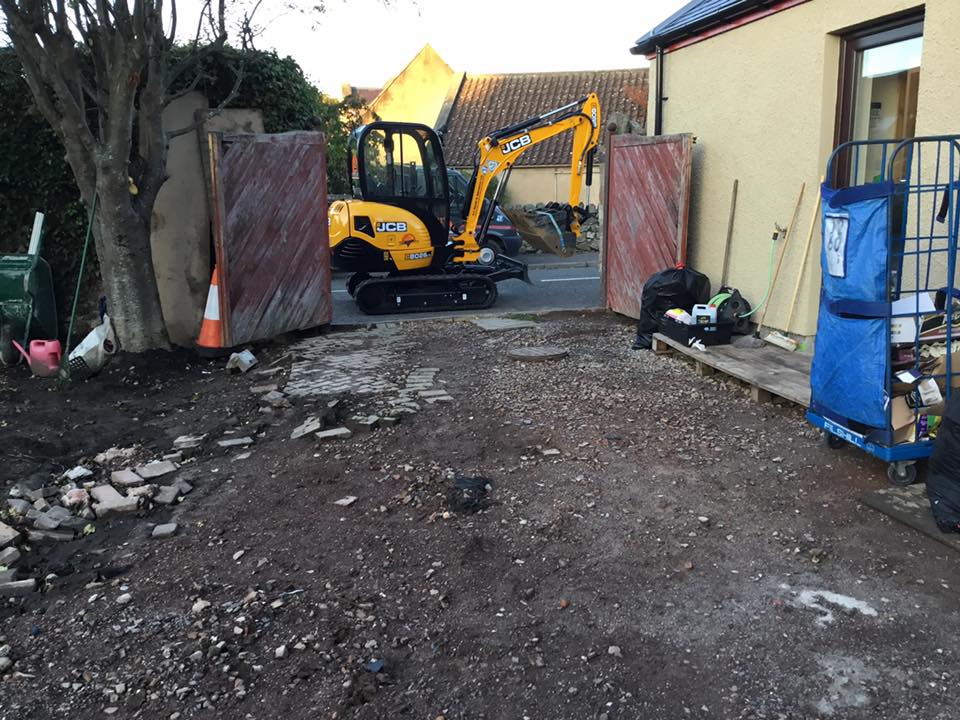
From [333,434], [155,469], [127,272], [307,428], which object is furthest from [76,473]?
[127,272]

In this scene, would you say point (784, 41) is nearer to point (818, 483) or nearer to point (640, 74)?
point (818, 483)

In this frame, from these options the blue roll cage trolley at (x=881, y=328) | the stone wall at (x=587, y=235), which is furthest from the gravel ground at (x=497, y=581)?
the stone wall at (x=587, y=235)

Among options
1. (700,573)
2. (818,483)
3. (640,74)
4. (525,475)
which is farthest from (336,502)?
(640,74)

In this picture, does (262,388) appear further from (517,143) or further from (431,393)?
(517,143)

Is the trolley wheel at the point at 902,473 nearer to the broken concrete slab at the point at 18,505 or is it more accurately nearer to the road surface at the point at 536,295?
the broken concrete slab at the point at 18,505

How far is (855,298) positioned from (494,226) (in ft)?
45.7

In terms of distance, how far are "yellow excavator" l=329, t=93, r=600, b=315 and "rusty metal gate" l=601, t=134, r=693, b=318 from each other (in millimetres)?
1514

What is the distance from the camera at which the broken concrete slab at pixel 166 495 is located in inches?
187

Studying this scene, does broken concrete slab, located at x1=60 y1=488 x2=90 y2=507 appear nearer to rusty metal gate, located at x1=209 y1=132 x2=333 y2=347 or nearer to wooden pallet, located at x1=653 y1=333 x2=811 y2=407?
rusty metal gate, located at x1=209 y1=132 x2=333 y2=347

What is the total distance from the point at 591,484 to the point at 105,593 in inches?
104

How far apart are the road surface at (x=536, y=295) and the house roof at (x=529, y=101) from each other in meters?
8.67

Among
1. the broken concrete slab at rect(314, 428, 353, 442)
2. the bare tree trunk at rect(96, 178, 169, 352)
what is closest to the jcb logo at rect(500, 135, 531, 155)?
the bare tree trunk at rect(96, 178, 169, 352)

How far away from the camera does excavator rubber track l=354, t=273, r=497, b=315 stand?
11.5 m

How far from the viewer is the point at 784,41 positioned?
24.0ft
